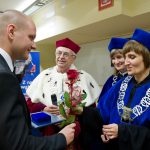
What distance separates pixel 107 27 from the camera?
3625 millimetres

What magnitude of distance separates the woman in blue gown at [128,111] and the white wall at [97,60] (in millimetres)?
2607

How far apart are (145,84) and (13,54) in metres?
0.90

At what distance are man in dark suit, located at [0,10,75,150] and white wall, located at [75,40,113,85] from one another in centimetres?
328

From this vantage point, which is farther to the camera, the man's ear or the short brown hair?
the short brown hair

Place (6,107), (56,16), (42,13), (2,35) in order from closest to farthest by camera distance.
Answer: (6,107) < (2,35) < (56,16) < (42,13)

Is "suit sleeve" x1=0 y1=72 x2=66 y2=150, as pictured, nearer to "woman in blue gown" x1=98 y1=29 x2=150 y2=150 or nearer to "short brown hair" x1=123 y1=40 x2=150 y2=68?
"woman in blue gown" x1=98 y1=29 x2=150 y2=150

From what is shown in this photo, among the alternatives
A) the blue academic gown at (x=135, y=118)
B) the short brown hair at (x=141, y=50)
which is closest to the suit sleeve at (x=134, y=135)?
the blue academic gown at (x=135, y=118)

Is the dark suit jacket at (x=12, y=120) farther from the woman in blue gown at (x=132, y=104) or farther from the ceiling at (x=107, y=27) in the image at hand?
the ceiling at (x=107, y=27)

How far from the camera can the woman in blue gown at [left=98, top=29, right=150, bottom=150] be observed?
4.42ft

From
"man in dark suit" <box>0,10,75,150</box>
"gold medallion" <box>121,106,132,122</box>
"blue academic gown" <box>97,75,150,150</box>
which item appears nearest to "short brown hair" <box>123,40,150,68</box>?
"blue academic gown" <box>97,75,150,150</box>

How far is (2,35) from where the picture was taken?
1.00 metres

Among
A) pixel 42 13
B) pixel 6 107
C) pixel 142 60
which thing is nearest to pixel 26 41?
pixel 6 107

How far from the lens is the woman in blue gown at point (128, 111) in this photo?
1.35m

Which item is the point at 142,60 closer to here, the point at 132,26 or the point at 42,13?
the point at 132,26
